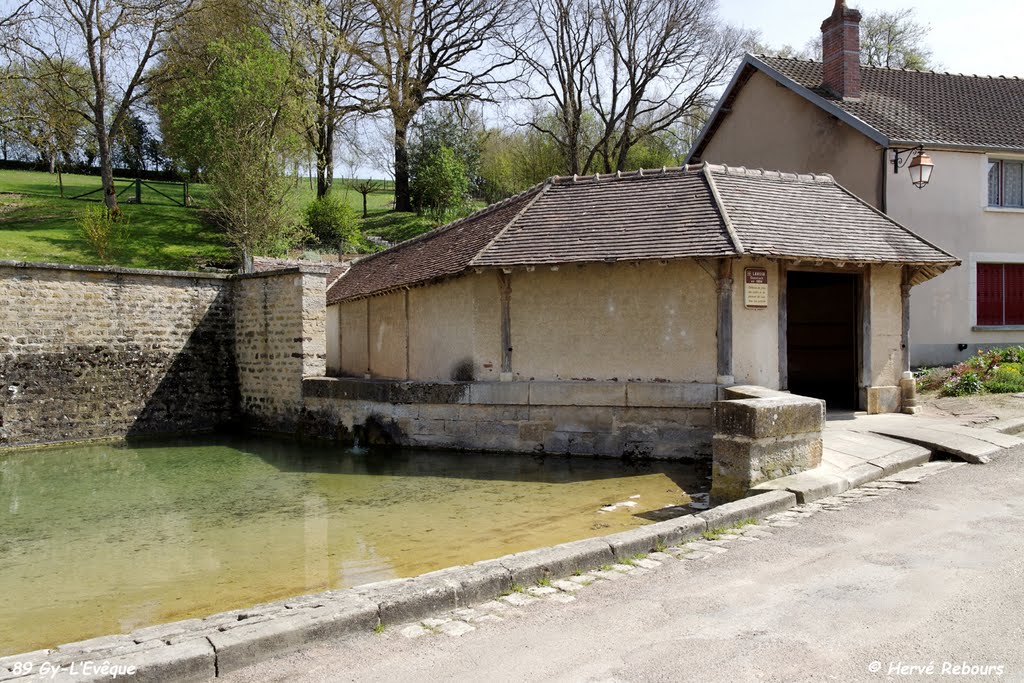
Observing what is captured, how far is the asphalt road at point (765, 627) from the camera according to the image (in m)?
3.26

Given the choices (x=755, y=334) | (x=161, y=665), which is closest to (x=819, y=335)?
(x=755, y=334)

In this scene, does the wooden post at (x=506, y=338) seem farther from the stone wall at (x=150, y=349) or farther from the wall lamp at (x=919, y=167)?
Result: the wall lamp at (x=919, y=167)

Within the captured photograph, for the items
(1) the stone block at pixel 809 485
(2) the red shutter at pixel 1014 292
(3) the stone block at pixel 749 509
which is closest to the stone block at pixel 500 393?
(1) the stone block at pixel 809 485

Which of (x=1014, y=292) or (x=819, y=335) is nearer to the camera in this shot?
(x=819, y=335)

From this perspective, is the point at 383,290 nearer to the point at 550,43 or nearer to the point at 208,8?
the point at 208,8

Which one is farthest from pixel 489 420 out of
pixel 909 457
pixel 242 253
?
pixel 242 253

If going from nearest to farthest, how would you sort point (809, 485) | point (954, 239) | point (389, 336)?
1. point (809, 485)
2. point (389, 336)
3. point (954, 239)

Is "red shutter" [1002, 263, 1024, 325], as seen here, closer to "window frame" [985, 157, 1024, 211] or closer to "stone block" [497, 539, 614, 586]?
"window frame" [985, 157, 1024, 211]

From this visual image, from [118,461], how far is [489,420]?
645cm

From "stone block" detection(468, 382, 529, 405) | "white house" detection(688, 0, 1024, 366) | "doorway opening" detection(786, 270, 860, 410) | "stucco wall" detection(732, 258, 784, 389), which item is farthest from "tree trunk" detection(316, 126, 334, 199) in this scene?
"stucco wall" detection(732, 258, 784, 389)

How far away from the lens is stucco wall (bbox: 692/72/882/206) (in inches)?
613

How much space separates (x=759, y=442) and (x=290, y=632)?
15.7 feet

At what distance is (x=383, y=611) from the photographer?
393cm

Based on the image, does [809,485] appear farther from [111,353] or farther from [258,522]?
[111,353]
